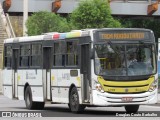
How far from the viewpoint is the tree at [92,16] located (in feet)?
167

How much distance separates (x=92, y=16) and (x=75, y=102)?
26912mm

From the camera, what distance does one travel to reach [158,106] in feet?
98.9

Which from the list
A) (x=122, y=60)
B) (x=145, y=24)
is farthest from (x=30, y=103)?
(x=145, y=24)

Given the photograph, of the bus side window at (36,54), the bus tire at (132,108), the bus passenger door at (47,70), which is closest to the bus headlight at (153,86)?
the bus tire at (132,108)

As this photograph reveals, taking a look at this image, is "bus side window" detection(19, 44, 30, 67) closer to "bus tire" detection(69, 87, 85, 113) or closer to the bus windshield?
"bus tire" detection(69, 87, 85, 113)

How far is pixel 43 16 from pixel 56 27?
4.73 ft

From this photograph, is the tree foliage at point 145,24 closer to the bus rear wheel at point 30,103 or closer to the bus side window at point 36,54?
the bus rear wheel at point 30,103

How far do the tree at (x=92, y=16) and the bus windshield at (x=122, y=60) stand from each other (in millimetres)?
26807

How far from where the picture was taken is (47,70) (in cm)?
2694

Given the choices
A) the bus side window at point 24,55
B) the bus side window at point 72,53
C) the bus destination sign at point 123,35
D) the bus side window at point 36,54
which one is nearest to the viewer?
the bus destination sign at point 123,35

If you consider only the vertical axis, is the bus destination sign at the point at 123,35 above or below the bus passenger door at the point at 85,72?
above

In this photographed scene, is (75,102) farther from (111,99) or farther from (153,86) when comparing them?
(153,86)

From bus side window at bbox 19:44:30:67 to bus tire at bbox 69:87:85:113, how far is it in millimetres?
4007

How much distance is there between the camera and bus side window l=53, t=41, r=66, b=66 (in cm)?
2575
